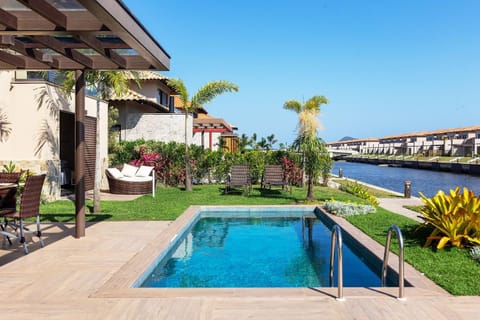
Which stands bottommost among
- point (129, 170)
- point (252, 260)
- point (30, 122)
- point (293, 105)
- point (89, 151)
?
point (252, 260)

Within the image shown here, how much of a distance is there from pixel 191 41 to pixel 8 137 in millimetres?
8301

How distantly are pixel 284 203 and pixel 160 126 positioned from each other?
10232mm

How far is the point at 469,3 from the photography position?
48.4 ft

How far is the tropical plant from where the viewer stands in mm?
6328

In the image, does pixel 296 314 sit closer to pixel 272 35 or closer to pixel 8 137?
pixel 8 137

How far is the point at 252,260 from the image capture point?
6.86 meters

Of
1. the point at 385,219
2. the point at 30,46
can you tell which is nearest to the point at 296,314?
the point at 30,46

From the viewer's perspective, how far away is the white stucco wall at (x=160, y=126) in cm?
2045

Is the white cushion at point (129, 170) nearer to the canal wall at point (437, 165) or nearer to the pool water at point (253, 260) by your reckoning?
the pool water at point (253, 260)

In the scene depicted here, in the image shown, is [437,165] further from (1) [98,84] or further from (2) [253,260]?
(2) [253,260]

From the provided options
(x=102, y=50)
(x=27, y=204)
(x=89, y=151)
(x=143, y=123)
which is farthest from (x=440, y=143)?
(x=27, y=204)

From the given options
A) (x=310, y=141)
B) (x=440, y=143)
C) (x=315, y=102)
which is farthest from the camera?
(x=440, y=143)

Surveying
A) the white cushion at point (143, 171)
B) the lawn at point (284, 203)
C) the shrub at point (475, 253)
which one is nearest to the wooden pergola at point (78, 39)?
the lawn at point (284, 203)

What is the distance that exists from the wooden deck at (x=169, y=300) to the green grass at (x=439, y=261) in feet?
1.31
